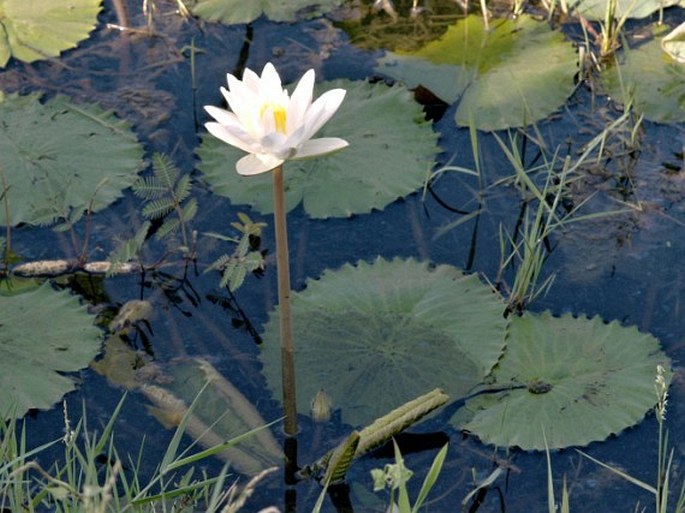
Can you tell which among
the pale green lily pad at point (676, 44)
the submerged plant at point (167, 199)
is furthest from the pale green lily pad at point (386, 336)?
the pale green lily pad at point (676, 44)

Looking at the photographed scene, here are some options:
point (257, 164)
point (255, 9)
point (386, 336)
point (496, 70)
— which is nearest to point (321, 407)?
point (386, 336)

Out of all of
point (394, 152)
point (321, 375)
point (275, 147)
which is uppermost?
point (275, 147)

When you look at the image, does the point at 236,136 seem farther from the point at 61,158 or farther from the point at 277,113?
the point at 61,158

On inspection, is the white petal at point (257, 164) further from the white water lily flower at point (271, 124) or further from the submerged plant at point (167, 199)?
the submerged plant at point (167, 199)

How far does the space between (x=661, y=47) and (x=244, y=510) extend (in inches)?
92.0

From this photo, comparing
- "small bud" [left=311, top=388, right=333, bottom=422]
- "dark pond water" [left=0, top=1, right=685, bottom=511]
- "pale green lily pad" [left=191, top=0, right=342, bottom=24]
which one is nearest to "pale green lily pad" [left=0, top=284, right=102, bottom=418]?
"dark pond water" [left=0, top=1, right=685, bottom=511]

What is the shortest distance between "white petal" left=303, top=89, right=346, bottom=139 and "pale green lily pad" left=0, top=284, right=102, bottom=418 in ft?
3.14

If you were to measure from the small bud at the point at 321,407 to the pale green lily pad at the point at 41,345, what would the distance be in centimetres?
61

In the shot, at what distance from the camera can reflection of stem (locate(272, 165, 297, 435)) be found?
2.17 m

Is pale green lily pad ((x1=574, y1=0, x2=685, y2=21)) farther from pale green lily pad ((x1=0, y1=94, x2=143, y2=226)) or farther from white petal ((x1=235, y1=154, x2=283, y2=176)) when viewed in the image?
white petal ((x1=235, y1=154, x2=283, y2=176))

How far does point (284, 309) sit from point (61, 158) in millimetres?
1288

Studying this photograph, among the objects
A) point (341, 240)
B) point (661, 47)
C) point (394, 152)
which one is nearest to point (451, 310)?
point (341, 240)

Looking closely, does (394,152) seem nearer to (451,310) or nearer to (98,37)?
(451,310)

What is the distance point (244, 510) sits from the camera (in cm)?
242
